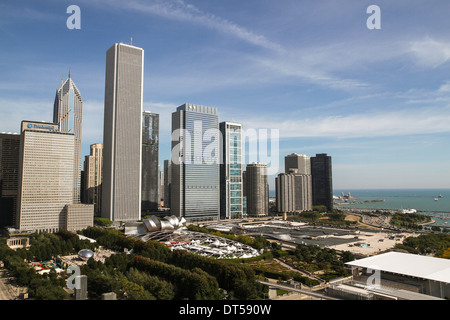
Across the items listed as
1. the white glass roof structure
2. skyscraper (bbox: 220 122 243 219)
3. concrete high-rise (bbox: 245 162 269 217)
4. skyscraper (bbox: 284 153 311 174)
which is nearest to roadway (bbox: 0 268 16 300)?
the white glass roof structure

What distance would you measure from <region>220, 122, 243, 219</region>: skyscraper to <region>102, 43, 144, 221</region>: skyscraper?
2258 cm

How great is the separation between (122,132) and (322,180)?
6641 cm

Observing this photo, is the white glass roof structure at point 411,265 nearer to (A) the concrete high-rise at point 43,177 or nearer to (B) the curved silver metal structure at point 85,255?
(B) the curved silver metal structure at point 85,255

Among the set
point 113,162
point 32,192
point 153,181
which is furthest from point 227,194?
point 32,192

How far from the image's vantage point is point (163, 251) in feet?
107

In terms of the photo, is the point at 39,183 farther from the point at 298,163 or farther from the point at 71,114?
the point at 298,163

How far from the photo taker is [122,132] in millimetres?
61594

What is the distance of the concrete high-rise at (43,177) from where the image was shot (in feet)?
177

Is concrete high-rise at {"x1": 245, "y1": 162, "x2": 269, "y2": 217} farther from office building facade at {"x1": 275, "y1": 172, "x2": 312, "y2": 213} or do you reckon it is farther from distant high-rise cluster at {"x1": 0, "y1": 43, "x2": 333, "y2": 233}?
office building facade at {"x1": 275, "y1": 172, "x2": 312, "y2": 213}

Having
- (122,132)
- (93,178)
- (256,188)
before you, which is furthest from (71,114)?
(256,188)

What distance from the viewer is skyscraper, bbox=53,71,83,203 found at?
80.8 meters
